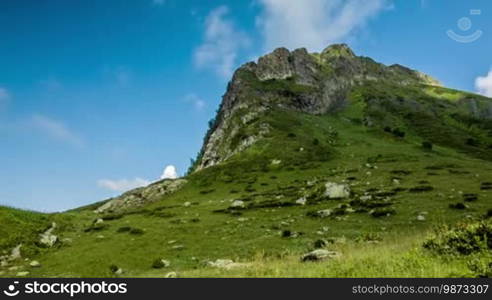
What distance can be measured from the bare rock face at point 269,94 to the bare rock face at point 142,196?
27.5m

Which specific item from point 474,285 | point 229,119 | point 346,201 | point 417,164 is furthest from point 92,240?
point 229,119

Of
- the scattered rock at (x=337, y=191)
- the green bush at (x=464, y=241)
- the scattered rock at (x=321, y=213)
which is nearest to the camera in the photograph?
the green bush at (x=464, y=241)

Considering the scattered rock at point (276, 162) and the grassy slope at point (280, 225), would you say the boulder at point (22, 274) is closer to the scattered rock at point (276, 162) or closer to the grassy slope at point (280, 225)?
the grassy slope at point (280, 225)

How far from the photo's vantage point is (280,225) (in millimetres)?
37781

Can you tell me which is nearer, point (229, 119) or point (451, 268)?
point (451, 268)

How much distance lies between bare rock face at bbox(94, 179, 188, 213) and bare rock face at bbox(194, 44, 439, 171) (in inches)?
1084

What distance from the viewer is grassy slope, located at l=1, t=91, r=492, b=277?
17.0 metres

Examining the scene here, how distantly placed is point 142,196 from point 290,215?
120 feet

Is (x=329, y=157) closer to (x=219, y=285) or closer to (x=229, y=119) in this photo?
(x=229, y=119)

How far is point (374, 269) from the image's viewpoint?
14453mm

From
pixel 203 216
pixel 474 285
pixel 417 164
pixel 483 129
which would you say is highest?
pixel 483 129

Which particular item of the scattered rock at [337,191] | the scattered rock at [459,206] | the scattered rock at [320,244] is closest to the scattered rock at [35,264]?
the scattered rock at [320,244]

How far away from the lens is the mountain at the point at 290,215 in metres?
17.7

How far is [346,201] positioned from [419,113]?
383ft
